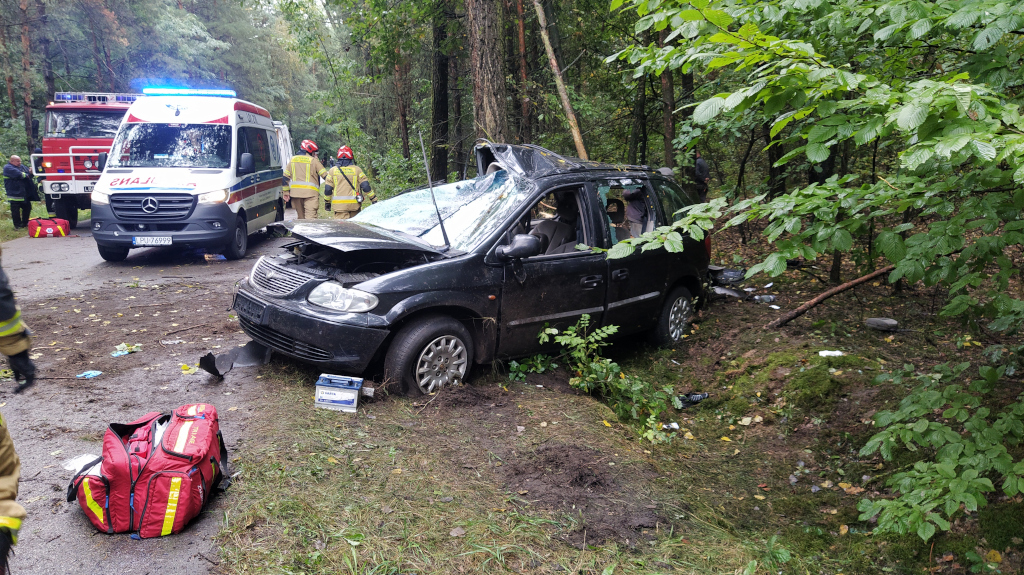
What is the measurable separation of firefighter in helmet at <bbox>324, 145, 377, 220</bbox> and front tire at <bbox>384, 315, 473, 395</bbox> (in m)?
6.28

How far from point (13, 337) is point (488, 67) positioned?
23.4 feet

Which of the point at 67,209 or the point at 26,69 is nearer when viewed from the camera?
the point at 67,209

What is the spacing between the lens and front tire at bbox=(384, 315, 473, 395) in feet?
15.1

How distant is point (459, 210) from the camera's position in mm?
5594

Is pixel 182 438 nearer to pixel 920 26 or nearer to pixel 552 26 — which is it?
pixel 920 26

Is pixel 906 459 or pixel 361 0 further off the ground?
pixel 361 0

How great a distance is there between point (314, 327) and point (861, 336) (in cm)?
544

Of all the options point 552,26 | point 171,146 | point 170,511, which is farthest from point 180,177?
point 170,511

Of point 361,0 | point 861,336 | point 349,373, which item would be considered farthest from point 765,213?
point 361,0

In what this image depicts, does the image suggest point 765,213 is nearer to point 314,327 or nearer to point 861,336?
point 314,327

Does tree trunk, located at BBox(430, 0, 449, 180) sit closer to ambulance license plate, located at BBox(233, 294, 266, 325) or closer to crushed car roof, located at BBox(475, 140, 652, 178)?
crushed car roof, located at BBox(475, 140, 652, 178)

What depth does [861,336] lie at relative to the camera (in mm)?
6621

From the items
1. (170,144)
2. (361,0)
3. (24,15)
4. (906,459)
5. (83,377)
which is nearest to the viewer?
(906,459)

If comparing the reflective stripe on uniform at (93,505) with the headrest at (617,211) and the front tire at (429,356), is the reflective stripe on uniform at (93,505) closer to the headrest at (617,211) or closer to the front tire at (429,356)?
the front tire at (429,356)
